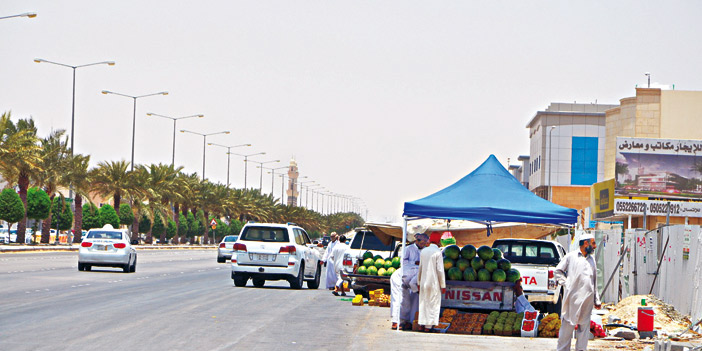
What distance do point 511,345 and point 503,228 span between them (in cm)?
1034

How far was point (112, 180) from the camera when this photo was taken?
247 ft

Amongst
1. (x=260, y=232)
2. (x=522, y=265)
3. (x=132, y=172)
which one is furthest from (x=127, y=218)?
(x=522, y=265)

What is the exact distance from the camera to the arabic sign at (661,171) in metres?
52.4

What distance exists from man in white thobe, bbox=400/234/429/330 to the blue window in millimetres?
92351

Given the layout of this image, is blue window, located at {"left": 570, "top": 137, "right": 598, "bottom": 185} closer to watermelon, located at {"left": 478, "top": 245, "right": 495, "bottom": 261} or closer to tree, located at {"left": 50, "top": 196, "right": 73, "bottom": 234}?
tree, located at {"left": 50, "top": 196, "right": 73, "bottom": 234}

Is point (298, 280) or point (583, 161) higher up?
point (583, 161)

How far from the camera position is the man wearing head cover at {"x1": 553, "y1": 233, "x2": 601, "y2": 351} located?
13.3 metres

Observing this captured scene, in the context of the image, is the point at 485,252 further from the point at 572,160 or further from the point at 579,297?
the point at 572,160

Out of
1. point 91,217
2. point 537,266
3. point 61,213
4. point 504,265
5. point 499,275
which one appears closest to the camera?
point 499,275

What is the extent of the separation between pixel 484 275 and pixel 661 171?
1512 inches

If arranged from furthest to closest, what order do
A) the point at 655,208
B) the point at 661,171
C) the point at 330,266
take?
the point at 655,208, the point at 661,171, the point at 330,266

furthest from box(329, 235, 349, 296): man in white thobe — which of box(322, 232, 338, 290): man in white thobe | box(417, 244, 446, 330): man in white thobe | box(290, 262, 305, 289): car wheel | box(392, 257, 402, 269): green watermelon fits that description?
box(417, 244, 446, 330): man in white thobe

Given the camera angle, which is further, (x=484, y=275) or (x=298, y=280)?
(x=298, y=280)

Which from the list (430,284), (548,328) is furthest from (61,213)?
(548,328)
